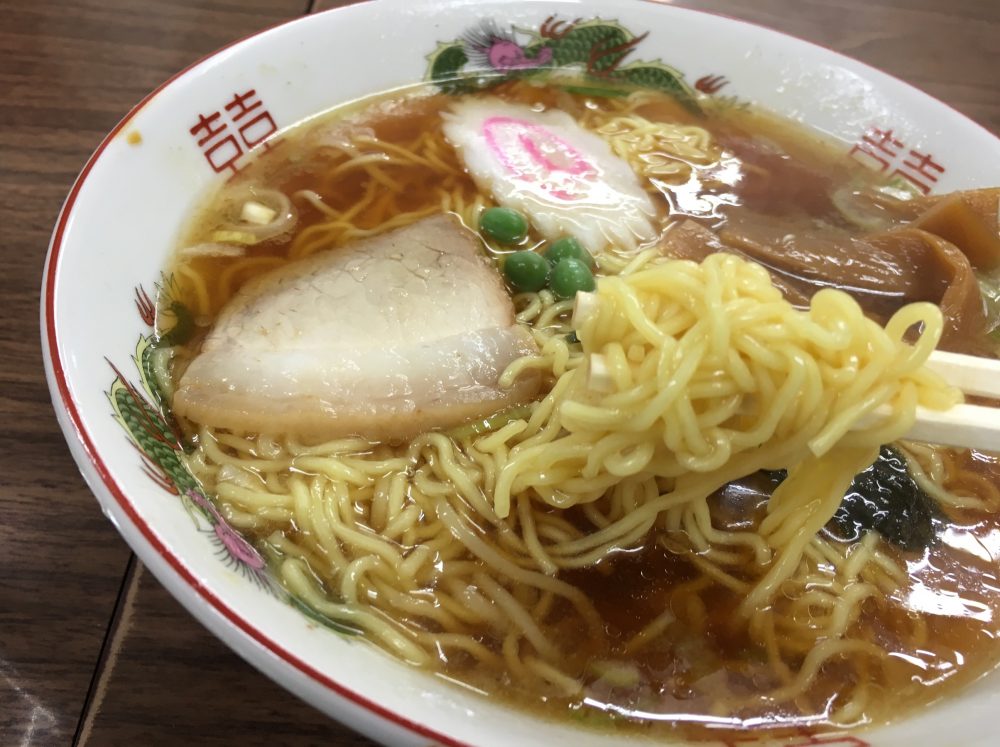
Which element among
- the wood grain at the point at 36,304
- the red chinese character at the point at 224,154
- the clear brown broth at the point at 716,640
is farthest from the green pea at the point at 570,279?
the wood grain at the point at 36,304

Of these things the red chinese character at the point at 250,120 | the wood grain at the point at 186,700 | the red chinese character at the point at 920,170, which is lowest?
the wood grain at the point at 186,700

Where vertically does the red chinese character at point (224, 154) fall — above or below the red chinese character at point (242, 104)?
below

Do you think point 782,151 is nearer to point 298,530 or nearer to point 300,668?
point 298,530

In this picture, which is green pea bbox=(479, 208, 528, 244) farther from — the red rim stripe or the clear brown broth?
the red rim stripe

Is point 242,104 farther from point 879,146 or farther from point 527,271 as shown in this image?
point 879,146

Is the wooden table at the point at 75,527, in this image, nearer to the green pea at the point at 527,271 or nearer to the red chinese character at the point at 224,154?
the red chinese character at the point at 224,154

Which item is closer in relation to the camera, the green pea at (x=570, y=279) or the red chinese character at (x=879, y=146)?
the green pea at (x=570, y=279)

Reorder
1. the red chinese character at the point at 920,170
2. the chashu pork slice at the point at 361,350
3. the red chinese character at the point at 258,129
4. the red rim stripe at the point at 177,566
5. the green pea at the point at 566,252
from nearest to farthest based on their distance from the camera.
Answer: the red rim stripe at the point at 177,566 < the chashu pork slice at the point at 361,350 < the green pea at the point at 566,252 < the red chinese character at the point at 258,129 < the red chinese character at the point at 920,170

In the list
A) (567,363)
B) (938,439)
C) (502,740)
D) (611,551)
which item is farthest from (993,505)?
(502,740)
